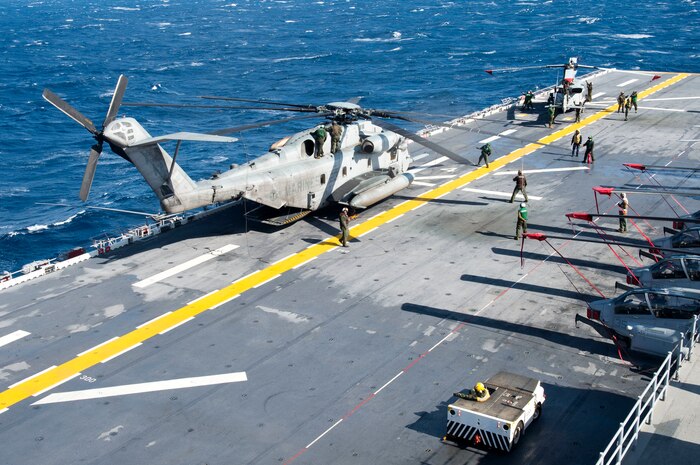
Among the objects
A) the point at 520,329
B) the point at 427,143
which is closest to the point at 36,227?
the point at 427,143

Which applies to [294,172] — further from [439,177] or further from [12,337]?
[12,337]

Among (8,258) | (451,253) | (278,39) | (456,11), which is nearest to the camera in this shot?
(451,253)

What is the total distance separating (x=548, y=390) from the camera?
19469 mm

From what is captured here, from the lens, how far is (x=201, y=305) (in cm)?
2525

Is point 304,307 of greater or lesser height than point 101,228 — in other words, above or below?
above

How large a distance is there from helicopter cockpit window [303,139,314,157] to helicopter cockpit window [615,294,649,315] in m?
15.8

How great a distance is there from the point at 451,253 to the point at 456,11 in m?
153

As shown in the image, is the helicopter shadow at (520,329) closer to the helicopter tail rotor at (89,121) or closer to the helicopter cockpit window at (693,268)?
the helicopter cockpit window at (693,268)

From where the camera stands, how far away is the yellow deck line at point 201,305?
2077cm

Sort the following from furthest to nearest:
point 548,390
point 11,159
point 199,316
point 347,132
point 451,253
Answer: point 11,159
point 347,132
point 451,253
point 199,316
point 548,390

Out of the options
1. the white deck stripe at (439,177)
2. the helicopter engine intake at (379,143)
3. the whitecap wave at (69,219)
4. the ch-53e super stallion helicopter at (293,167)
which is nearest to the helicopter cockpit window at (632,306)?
the ch-53e super stallion helicopter at (293,167)

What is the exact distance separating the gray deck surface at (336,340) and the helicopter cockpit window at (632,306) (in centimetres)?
129

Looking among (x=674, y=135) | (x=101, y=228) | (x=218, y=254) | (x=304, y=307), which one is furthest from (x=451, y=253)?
(x=101, y=228)

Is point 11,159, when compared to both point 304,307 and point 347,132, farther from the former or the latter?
point 304,307
